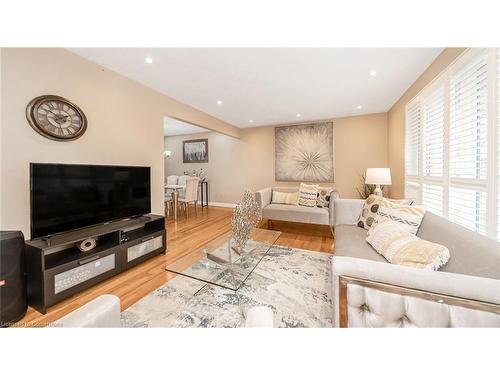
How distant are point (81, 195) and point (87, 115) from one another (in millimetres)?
932

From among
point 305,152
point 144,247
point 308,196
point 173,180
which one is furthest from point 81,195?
point 305,152

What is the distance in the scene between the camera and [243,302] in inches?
62.8

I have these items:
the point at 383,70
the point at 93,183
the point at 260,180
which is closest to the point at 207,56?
the point at 93,183

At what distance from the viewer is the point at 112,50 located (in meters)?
1.91

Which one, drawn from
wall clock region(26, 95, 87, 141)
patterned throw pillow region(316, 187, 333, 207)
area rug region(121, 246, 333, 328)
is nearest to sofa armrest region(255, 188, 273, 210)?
patterned throw pillow region(316, 187, 333, 207)

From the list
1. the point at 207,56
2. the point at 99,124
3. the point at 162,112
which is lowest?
the point at 99,124

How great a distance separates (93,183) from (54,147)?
49cm

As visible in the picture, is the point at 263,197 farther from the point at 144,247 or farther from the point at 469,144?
the point at 469,144

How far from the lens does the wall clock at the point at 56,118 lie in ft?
5.51

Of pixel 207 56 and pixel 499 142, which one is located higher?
pixel 207 56

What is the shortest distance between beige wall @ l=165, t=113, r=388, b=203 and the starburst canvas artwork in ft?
0.57

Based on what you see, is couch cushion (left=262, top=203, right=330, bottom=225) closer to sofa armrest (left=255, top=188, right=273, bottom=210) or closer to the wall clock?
sofa armrest (left=255, top=188, right=273, bottom=210)

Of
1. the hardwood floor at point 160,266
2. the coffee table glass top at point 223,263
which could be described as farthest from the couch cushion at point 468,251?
the hardwood floor at point 160,266
